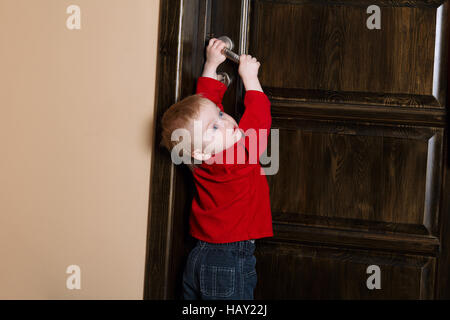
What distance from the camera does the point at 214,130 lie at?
1.28 m

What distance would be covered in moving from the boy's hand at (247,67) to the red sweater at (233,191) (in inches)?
2.1

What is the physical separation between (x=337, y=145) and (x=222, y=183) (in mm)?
378

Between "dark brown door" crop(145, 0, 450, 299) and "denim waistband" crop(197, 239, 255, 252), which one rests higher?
"dark brown door" crop(145, 0, 450, 299)

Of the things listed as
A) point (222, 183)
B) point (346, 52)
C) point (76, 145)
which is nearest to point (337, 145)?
point (346, 52)

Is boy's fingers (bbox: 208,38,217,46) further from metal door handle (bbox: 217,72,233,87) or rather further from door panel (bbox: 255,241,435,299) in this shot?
door panel (bbox: 255,241,435,299)

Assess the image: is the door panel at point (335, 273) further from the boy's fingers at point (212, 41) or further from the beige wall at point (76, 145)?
the boy's fingers at point (212, 41)

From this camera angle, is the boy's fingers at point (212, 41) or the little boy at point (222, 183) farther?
the boy's fingers at point (212, 41)

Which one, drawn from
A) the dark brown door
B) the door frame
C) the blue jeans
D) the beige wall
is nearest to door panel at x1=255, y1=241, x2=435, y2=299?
the dark brown door

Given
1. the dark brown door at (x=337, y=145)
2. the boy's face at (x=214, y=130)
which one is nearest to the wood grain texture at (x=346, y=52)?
the dark brown door at (x=337, y=145)

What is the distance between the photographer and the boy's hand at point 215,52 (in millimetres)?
1421

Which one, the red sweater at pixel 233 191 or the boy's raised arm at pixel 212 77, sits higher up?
the boy's raised arm at pixel 212 77

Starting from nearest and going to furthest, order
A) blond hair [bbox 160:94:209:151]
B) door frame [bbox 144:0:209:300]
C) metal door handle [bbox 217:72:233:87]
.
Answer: blond hair [bbox 160:94:209:151] < door frame [bbox 144:0:209:300] < metal door handle [bbox 217:72:233:87]

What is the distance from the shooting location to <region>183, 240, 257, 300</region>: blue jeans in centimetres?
135

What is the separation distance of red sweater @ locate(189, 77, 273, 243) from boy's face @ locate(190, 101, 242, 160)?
0.02m
